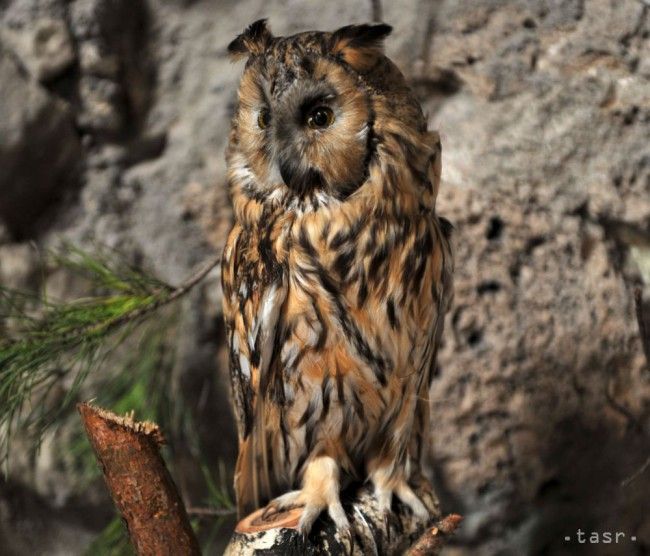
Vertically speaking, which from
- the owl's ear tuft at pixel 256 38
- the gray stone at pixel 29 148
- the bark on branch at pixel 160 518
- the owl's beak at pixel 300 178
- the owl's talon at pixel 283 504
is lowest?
the owl's talon at pixel 283 504

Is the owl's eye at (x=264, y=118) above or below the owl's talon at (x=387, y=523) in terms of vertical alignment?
above

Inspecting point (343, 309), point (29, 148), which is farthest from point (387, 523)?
point (29, 148)

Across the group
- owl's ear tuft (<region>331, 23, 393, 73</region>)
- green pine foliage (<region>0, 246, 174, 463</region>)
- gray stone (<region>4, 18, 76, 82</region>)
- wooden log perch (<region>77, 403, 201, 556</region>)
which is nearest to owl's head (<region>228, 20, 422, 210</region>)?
owl's ear tuft (<region>331, 23, 393, 73</region>)

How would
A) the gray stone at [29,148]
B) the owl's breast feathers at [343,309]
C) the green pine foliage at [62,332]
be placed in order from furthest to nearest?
the gray stone at [29,148]
the green pine foliage at [62,332]
the owl's breast feathers at [343,309]

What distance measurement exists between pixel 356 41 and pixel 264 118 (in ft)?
0.51

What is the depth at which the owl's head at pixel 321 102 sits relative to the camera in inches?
40.0

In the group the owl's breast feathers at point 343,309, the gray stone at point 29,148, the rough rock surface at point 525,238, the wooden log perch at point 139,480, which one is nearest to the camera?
the wooden log perch at point 139,480

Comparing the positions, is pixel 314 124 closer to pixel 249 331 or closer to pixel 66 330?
pixel 249 331

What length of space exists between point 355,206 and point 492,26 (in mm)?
653

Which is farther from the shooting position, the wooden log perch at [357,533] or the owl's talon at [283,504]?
the owl's talon at [283,504]

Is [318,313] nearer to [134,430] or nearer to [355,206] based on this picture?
[355,206]

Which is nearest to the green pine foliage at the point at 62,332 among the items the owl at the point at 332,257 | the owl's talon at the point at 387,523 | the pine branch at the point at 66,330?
the pine branch at the point at 66,330

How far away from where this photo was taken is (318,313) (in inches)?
42.3

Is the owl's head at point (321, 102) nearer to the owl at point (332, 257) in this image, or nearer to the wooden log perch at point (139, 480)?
the owl at point (332, 257)
